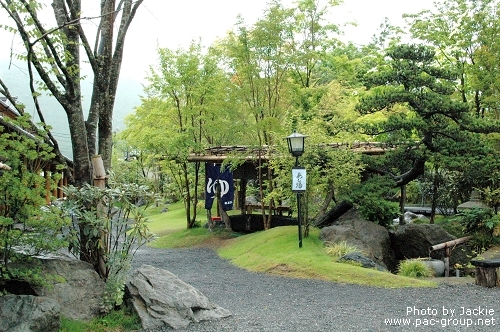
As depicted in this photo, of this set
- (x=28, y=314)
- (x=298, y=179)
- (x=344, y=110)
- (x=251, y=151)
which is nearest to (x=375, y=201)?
(x=298, y=179)

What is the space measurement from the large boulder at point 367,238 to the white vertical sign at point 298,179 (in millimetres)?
1330

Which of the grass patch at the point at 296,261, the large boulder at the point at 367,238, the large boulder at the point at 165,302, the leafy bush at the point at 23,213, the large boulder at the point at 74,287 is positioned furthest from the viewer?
the large boulder at the point at 367,238

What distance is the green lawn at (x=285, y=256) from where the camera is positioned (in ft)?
24.5

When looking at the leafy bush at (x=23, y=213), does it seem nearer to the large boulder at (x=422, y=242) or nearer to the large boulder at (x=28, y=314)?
the large boulder at (x=28, y=314)

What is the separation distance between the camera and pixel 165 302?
16.5 ft

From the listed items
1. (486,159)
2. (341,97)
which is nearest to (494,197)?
(486,159)

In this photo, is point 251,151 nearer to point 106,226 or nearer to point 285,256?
point 285,256

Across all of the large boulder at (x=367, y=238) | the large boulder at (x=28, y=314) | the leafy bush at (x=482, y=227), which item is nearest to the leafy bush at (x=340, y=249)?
the large boulder at (x=367, y=238)

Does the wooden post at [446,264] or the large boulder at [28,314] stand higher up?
the large boulder at [28,314]

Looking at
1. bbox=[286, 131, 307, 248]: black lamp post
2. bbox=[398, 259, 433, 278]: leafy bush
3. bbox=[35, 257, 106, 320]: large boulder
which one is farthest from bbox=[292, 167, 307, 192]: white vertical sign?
bbox=[35, 257, 106, 320]: large boulder

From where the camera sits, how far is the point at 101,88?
544cm

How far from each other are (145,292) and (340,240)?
533 centimetres

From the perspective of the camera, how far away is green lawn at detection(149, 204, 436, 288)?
7478 mm

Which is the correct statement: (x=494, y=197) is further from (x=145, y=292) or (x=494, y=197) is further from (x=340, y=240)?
(x=145, y=292)
